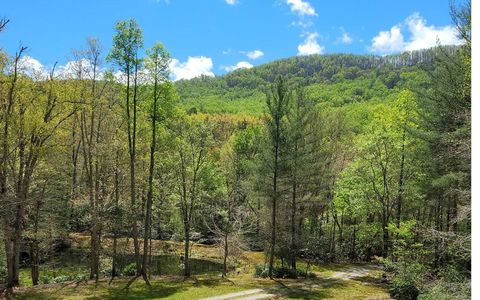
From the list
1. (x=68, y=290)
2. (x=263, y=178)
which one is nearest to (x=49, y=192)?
(x=68, y=290)

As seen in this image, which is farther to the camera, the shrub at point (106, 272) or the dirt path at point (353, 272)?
the dirt path at point (353, 272)

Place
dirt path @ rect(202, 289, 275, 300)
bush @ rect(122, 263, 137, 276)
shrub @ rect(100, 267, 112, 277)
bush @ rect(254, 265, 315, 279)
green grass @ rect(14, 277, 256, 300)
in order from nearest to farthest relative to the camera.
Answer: green grass @ rect(14, 277, 256, 300) → dirt path @ rect(202, 289, 275, 300) → bush @ rect(122, 263, 137, 276) → shrub @ rect(100, 267, 112, 277) → bush @ rect(254, 265, 315, 279)

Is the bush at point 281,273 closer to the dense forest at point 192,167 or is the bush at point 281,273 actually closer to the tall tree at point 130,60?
the dense forest at point 192,167

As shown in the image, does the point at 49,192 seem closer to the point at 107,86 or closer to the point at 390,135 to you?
the point at 107,86

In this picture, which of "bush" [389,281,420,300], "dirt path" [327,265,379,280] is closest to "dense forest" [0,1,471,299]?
"bush" [389,281,420,300]

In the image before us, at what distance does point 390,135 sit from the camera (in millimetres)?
28391

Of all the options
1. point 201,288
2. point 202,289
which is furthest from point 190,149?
point 202,289

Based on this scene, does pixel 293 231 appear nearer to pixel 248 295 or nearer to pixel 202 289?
pixel 248 295

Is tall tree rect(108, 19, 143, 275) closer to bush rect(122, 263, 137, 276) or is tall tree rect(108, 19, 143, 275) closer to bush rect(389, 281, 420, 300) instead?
bush rect(122, 263, 137, 276)

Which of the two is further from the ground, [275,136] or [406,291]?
[275,136]


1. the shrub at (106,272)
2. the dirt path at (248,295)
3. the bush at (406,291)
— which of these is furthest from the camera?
the shrub at (106,272)

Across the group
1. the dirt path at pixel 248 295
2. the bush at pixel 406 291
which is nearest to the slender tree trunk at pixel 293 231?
the dirt path at pixel 248 295

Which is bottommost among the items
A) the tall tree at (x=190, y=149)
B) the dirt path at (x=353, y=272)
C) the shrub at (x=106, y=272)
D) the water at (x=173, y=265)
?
the water at (x=173, y=265)

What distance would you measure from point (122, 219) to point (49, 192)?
4.94 m
